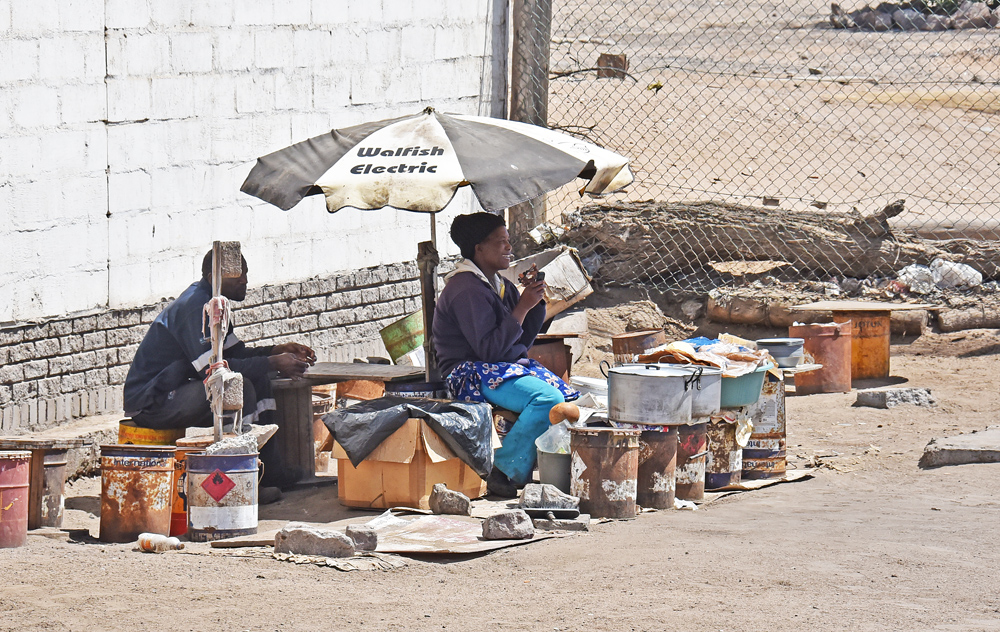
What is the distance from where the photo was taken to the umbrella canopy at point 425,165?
6.75 meters

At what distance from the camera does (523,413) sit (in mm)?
7289

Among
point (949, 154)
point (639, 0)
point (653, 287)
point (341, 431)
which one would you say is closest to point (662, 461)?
point (341, 431)

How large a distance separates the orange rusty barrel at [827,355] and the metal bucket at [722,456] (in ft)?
8.49

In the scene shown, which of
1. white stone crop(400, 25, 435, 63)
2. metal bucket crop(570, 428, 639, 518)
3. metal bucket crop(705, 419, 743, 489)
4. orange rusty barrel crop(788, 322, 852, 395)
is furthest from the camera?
white stone crop(400, 25, 435, 63)

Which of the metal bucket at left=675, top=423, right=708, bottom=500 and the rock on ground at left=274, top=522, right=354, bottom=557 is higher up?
the metal bucket at left=675, top=423, right=708, bottom=500

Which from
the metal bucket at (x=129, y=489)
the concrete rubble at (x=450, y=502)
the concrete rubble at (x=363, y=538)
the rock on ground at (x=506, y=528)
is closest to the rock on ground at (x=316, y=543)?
the concrete rubble at (x=363, y=538)

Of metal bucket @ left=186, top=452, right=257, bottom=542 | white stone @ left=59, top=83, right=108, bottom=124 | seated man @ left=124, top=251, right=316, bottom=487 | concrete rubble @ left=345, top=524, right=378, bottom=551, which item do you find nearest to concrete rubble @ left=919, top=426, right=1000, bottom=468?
concrete rubble @ left=345, top=524, right=378, bottom=551

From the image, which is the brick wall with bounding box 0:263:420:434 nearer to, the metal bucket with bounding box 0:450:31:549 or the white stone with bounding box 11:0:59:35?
the metal bucket with bounding box 0:450:31:549

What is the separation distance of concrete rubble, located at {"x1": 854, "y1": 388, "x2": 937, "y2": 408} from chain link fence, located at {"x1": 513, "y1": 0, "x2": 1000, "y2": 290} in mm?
2331

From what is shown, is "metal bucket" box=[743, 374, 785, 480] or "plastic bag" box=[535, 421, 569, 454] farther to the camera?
"metal bucket" box=[743, 374, 785, 480]

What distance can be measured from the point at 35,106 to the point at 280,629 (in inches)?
154

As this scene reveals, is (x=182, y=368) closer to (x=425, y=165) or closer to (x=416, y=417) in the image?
(x=416, y=417)

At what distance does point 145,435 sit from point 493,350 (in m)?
1.95

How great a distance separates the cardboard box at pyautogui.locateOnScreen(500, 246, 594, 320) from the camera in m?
9.77
